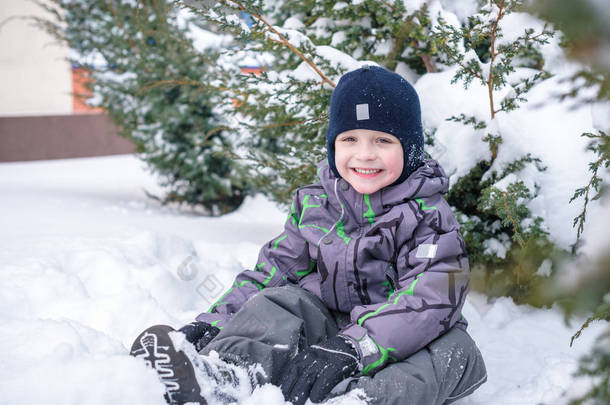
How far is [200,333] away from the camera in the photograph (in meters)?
1.61

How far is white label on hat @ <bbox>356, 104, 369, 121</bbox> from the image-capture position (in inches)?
67.1

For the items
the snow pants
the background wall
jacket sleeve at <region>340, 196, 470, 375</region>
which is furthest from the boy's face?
the background wall

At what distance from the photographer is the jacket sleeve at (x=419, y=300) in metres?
1.46

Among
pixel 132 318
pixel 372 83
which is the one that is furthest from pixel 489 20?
pixel 132 318

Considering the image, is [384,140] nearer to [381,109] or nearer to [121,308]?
[381,109]

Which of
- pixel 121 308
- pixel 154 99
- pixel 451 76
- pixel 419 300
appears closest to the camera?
pixel 419 300

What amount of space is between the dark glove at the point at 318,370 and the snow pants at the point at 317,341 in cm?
3

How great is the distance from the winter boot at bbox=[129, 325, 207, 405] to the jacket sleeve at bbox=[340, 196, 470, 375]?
1.50ft

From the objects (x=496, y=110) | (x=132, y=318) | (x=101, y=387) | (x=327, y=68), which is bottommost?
(x=132, y=318)

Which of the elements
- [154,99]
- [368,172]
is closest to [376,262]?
[368,172]

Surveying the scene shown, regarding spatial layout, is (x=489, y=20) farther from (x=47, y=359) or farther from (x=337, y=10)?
(x=47, y=359)

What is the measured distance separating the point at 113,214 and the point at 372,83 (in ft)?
9.88

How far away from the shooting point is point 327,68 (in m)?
2.11

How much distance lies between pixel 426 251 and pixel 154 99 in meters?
3.28
